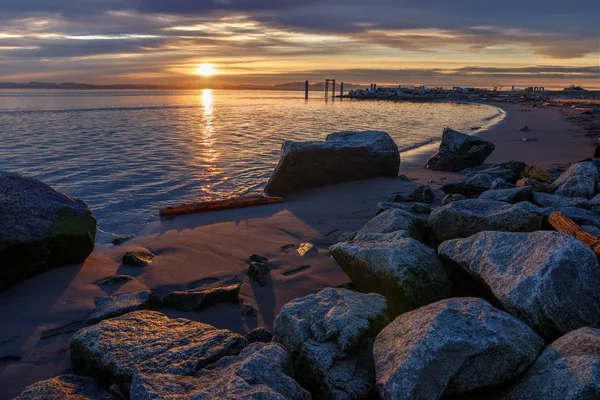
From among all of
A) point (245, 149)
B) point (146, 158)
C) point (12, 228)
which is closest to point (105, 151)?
point (146, 158)

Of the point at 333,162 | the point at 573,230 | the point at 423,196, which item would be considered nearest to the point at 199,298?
the point at 573,230

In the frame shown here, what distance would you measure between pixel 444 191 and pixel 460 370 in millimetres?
5850

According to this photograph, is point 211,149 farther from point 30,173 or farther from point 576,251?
point 576,251

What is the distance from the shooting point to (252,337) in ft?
11.2

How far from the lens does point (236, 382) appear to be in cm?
235

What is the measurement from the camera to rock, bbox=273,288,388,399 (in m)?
2.67

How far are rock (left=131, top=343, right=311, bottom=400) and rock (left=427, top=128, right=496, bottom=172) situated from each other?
9420mm

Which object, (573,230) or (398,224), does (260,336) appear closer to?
(398,224)

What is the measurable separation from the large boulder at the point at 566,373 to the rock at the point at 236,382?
1.19 m

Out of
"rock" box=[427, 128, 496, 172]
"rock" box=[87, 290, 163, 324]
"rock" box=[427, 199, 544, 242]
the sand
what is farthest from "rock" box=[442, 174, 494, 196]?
"rock" box=[87, 290, 163, 324]

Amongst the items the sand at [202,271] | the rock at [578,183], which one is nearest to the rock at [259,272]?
the sand at [202,271]

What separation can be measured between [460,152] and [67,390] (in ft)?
33.8

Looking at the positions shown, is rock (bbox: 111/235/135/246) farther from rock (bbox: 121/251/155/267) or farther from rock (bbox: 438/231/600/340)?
rock (bbox: 438/231/600/340)

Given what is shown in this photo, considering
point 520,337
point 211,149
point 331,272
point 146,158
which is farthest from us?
point 211,149
